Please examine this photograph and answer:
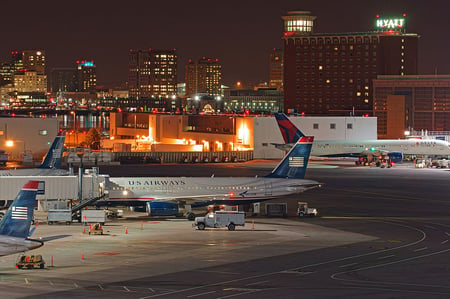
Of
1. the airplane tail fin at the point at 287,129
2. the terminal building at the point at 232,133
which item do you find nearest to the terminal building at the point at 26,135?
the terminal building at the point at 232,133

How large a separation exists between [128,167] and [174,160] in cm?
1436

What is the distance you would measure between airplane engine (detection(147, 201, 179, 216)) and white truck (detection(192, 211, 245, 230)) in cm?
571

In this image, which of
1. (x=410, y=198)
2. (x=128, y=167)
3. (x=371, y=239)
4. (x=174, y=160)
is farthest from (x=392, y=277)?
(x=174, y=160)

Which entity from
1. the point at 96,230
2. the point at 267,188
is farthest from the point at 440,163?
the point at 96,230

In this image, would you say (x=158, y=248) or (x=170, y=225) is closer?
(x=158, y=248)

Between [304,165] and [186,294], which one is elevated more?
[304,165]

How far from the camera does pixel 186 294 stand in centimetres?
3338

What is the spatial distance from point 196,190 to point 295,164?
9.42 metres

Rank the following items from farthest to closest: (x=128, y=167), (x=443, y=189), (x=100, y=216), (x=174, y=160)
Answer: (x=174, y=160) → (x=128, y=167) → (x=443, y=189) → (x=100, y=216)

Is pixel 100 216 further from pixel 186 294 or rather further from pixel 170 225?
pixel 186 294

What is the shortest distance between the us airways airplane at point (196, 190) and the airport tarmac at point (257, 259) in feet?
5.44

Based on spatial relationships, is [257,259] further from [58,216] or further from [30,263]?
[58,216]

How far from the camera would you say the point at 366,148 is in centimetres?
12412

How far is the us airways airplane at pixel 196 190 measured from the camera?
196ft
